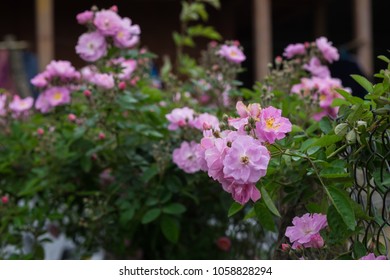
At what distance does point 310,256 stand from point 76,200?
1.21 metres

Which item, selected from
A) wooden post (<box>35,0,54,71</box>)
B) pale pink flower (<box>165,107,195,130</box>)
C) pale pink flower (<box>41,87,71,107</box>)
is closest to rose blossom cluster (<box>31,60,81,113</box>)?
pale pink flower (<box>41,87,71,107</box>)

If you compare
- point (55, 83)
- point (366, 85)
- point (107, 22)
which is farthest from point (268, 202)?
point (55, 83)

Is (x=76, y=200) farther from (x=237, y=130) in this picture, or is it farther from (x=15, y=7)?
(x=15, y=7)

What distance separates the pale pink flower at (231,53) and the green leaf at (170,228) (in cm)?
53

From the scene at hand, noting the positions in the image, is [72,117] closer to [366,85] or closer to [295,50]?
[295,50]

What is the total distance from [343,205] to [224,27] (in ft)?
26.3

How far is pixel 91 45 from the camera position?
1963 millimetres

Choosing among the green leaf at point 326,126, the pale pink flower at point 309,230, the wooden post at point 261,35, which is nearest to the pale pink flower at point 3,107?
the green leaf at point 326,126

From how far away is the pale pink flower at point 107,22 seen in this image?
1922 mm

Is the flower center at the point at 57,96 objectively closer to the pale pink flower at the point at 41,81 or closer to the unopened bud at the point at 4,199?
the pale pink flower at the point at 41,81

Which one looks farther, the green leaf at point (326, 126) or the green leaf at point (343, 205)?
the green leaf at point (326, 126)

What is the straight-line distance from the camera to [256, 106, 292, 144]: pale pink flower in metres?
1.12

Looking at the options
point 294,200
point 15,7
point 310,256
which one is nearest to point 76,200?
point 294,200

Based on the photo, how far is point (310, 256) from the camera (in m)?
1.30
